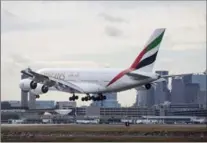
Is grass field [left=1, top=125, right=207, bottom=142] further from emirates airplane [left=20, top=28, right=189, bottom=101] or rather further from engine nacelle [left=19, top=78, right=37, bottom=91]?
engine nacelle [left=19, top=78, right=37, bottom=91]

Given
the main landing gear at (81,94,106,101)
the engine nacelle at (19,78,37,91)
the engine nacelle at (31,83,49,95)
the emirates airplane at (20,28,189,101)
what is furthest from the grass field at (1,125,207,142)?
the main landing gear at (81,94,106,101)

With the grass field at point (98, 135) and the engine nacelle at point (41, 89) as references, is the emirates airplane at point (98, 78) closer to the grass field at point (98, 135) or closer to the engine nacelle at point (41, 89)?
the engine nacelle at point (41, 89)

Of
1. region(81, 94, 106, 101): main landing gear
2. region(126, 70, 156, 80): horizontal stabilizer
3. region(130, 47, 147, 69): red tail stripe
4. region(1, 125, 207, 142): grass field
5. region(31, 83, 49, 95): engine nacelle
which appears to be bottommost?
region(1, 125, 207, 142): grass field

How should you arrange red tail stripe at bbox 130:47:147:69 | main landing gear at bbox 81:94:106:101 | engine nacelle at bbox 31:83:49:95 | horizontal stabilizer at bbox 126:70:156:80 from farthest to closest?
1. main landing gear at bbox 81:94:106:101
2. engine nacelle at bbox 31:83:49:95
3. red tail stripe at bbox 130:47:147:69
4. horizontal stabilizer at bbox 126:70:156:80

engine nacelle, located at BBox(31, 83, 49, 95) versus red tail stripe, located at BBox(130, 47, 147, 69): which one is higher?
red tail stripe, located at BBox(130, 47, 147, 69)

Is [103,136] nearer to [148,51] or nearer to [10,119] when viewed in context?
[148,51]

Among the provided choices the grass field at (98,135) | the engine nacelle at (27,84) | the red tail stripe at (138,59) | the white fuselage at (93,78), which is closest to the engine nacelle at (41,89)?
the engine nacelle at (27,84)
